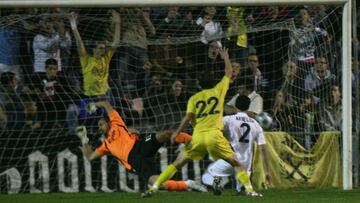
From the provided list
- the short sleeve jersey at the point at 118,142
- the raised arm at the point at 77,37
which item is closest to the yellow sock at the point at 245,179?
the short sleeve jersey at the point at 118,142

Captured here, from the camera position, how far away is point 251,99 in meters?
15.3

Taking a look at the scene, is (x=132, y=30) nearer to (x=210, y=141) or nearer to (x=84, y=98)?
(x=84, y=98)

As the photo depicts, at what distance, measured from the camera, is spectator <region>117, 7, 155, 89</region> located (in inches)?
579

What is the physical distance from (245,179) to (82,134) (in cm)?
324

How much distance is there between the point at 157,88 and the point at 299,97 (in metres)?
2.43

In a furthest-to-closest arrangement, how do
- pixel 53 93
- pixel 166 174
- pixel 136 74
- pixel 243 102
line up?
pixel 136 74
pixel 53 93
pixel 243 102
pixel 166 174

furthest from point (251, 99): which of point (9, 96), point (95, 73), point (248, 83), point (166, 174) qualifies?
point (9, 96)

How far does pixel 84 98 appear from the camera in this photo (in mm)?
14953

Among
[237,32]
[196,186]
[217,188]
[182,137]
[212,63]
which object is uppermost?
[237,32]

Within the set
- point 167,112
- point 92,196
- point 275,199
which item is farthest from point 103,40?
point 275,199

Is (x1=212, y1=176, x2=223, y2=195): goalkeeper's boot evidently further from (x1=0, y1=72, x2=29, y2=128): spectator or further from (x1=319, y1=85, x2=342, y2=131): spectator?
(x1=0, y1=72, x2=29, y2=128): spectator

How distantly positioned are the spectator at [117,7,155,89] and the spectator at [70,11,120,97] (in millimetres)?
158

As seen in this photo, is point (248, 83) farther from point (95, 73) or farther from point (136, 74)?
point (95, 73)

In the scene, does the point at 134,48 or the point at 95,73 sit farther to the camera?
the point at 134,48
